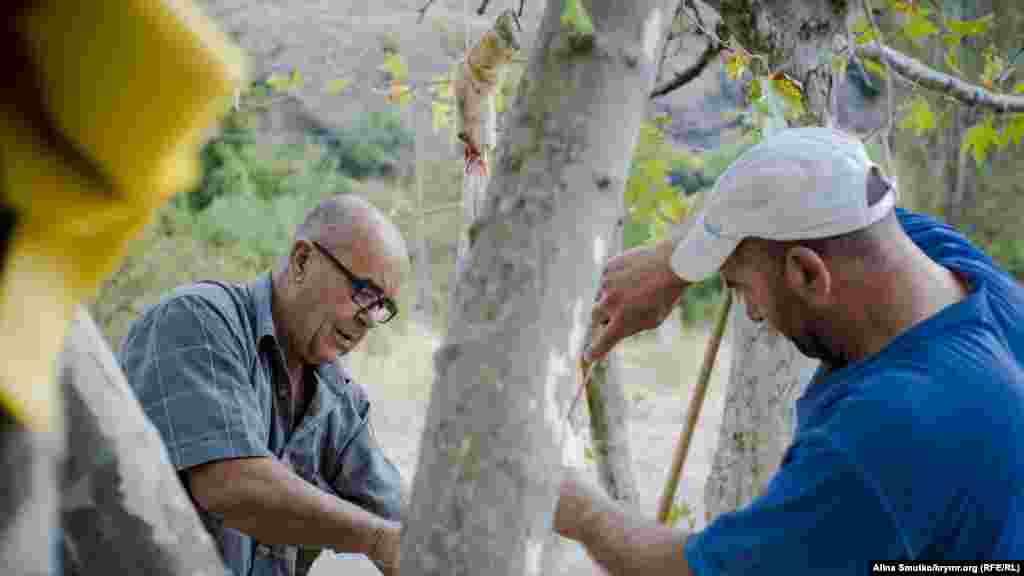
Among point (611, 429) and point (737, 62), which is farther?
point (611, 429)

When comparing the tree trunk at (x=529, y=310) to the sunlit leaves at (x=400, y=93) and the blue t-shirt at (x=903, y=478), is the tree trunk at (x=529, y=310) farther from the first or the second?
the sunlit leaves at (x=400, y=93)

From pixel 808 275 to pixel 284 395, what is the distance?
5.09ft

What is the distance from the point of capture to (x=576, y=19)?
146 cm

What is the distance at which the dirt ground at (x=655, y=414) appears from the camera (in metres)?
9.54

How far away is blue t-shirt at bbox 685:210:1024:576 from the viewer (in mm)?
1879

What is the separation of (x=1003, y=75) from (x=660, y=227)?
57.3 inches

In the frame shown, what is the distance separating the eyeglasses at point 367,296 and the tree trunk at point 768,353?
999 millimetres

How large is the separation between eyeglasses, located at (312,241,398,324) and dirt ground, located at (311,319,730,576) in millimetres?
4940

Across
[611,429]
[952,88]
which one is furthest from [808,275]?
[952,88]

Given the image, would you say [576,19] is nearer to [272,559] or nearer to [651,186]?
[272,559]

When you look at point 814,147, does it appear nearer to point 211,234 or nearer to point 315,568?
point 315,568

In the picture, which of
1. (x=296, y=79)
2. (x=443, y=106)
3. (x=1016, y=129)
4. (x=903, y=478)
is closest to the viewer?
(x=903, y=478)

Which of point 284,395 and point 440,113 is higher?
point 440,113

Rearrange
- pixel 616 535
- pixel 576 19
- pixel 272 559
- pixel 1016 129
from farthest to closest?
pixel 1016 129 → pixel 272 559 → pixel 616 535 → pixel 576 19
